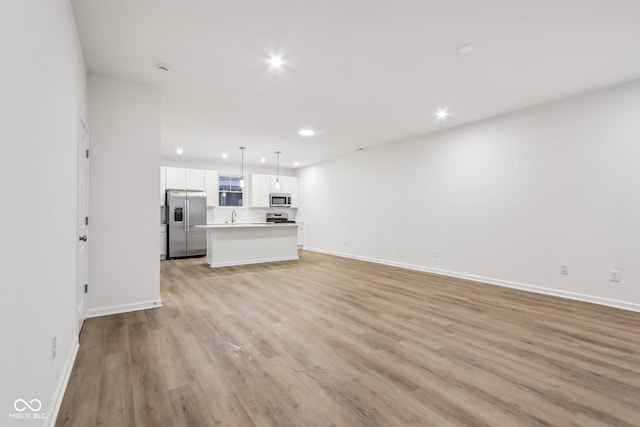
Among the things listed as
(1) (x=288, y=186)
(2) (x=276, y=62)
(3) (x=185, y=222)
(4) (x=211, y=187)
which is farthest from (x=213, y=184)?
(2) (x=276, y=62)

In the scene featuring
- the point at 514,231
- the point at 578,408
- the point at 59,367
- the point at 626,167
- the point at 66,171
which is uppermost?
the point at 626,167

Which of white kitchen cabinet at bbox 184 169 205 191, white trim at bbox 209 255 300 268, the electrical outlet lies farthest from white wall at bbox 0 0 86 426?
white kitchen cabinet at bbox 184 169 205 191

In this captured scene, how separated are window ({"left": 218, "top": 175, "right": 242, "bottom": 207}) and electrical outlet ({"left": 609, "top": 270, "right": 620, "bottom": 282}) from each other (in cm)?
836

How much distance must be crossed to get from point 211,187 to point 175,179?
97 cm

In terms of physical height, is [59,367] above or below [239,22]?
below

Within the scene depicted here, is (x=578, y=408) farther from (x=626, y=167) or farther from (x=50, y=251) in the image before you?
(x=626, y=167)

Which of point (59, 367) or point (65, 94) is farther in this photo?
point (65, 94)

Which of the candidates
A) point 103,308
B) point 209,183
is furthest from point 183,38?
point 209,183

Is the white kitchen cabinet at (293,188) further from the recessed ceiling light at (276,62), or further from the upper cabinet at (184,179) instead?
A: the recessed ceiling light at (276,62)

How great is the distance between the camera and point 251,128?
18.0ft

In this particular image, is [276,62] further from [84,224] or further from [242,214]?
[242,214]

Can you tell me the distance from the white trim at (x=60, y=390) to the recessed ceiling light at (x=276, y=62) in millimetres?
3133

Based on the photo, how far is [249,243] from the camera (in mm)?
6641

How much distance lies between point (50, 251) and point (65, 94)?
1147mm
